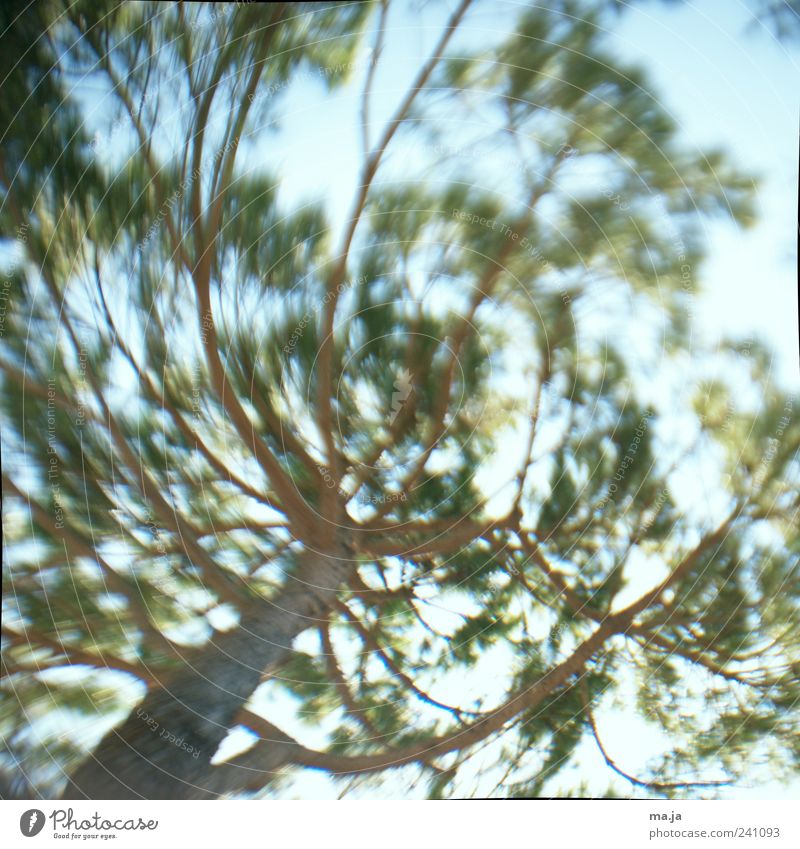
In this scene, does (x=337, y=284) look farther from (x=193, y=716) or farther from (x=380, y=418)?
(x=193, y=716)

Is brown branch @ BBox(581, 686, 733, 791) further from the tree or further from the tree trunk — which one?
the tree trunk

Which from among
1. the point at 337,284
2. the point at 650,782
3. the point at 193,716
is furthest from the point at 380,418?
the point at 650,782

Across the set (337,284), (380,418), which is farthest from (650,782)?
(337,284)

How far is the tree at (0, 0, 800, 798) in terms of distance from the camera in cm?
87

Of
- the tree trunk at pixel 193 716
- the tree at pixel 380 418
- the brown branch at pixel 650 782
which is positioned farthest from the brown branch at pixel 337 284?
the brown branch at pixel 650 782

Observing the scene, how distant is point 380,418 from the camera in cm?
92

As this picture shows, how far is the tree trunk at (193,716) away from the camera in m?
0.84

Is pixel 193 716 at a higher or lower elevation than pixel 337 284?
lower

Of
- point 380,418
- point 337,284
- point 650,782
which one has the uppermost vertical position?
point 337,284

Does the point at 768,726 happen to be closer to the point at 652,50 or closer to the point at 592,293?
the point at 592,293

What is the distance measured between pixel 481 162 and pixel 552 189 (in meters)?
0.10

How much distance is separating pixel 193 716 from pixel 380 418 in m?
0.43

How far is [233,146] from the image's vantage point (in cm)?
90

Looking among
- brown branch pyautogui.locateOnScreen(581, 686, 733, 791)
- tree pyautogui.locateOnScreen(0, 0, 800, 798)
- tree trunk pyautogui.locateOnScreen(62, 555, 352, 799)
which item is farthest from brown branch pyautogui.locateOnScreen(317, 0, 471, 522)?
brown branch pyautogui.locateOnScreen(581, 686, 733, 791)
